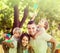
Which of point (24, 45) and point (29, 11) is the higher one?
point (29, 11)

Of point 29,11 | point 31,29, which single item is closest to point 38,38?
point 31,29

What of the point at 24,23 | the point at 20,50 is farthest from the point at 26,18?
the point at 20,50

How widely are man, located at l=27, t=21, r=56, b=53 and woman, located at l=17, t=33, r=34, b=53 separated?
0.10 ft

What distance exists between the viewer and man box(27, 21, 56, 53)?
328 centimetres

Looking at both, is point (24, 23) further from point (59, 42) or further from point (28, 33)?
point (59, 42)

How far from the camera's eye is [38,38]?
329 cm

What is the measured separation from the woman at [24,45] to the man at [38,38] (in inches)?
1.2

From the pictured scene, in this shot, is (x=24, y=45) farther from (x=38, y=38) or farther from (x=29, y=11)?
(x=29, y=11)

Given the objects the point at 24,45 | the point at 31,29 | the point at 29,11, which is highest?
the point at 29,11

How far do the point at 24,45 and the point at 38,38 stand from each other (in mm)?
115

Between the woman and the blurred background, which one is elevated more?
the blurred background

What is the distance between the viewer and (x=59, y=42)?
3281 mm

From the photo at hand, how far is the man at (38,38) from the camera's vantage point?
10.8 ft

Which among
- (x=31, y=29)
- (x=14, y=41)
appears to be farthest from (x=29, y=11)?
(x=14, y=41)
